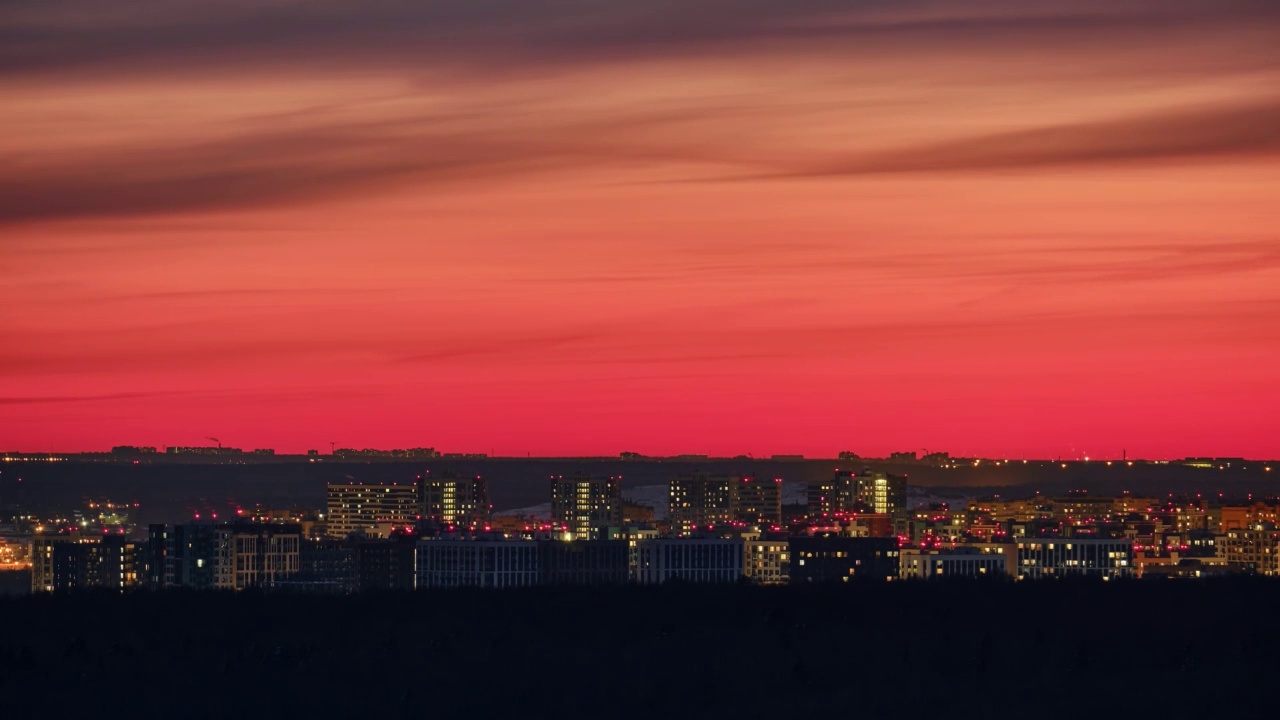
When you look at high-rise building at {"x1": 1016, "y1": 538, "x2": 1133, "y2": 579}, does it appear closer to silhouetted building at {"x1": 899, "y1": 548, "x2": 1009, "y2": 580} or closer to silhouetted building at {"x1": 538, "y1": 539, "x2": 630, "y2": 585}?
silhouetted building at {"x1": 899, "y1": 548, "x2": 1009, "y2": 580}

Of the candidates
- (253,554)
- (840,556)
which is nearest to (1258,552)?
(840,556)

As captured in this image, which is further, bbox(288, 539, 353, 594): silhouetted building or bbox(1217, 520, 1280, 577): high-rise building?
bbox(1217, 520, 1280, 577): high-rise building

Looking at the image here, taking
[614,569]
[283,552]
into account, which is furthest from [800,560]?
[283,552]

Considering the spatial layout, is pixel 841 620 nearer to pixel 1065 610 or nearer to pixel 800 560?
pixel 1065 610

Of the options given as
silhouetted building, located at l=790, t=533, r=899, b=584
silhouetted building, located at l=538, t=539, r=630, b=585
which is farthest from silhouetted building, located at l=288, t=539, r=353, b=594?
silhouetted building, located at l=790, t=533, r=899, b=584

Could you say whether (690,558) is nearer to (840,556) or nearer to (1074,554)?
(840,556)

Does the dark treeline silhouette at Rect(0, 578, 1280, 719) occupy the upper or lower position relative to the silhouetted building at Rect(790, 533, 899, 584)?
upper
